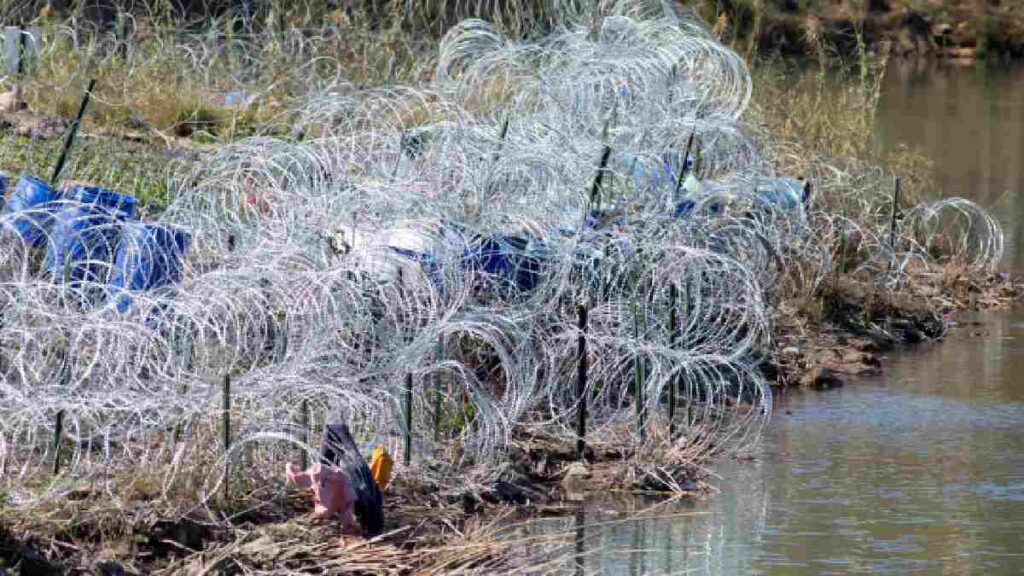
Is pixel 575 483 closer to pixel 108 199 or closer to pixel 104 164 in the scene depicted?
pixel 108 199

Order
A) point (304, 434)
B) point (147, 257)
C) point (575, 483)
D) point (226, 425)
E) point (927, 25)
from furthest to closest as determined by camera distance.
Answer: point (927, 25), point (147, 257), point (575, 483), point (304, 434), point (226, 425)

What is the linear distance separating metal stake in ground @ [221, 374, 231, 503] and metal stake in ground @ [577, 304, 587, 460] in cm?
246

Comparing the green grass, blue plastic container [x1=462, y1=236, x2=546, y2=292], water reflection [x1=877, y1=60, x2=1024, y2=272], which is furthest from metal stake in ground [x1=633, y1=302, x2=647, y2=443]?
water reflection [x1=877, y1=60, x2=1024, y2=272]

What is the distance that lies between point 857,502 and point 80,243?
4.43 meters

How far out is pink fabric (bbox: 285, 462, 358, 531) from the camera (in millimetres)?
9359

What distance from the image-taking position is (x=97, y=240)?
11758 mm

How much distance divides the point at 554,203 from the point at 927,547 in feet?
11.8

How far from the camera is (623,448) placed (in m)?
11.7

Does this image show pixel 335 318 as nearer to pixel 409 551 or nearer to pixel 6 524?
pixel 409 551

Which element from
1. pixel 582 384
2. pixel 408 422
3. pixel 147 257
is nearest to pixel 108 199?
pixel 147 257

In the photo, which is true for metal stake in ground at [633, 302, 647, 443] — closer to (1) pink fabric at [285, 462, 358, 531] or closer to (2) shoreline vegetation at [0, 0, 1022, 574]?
(2) shoreline vegetation at [0, 0, 1022, 574]

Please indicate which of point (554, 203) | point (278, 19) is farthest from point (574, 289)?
point (278, 19)

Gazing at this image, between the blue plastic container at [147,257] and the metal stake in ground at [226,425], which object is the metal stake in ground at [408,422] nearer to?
the metal stake in ground at [226,425]

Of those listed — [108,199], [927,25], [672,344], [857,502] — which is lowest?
[857,502]
